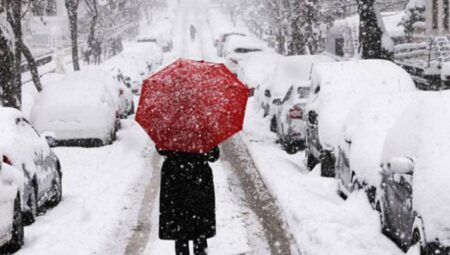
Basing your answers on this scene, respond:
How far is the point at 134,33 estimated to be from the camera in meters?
85.8

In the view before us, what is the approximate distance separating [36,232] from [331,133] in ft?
16.2

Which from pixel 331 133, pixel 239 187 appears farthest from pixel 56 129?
pixel 331 133

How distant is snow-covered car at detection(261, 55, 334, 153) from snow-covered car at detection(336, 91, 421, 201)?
4447 millimetres

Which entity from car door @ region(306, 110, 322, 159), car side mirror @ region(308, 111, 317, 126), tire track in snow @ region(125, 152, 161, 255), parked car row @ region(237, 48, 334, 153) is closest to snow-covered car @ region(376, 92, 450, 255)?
tire track in snow @ region(125, 152, 161, 255)

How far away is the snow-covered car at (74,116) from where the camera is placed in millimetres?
17547

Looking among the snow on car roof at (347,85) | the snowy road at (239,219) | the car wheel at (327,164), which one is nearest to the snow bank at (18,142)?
the snowy road at (239,219)

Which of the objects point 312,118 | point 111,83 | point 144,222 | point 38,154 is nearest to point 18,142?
point 38,154

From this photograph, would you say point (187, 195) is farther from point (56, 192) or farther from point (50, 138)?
point (56, 192)

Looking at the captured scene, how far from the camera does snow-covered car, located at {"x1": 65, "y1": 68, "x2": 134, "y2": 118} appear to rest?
20359mm

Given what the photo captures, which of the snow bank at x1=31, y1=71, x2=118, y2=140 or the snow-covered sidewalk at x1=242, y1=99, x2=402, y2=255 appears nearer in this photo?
the snow-covered sidewalk at x1=242, y1=99, x2=402, y2=255

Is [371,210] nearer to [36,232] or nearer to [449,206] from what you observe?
[449,206]

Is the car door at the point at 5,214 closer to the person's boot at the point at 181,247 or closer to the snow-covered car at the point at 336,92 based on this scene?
the person's boot at the point at 181,247

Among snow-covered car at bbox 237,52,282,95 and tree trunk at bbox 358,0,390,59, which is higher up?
tree trunk at bbox 358,0,390,59

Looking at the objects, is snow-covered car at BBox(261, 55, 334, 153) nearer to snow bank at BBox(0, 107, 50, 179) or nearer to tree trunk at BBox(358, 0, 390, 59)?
tree trunk at BBox(358, 0, 390, 59)
